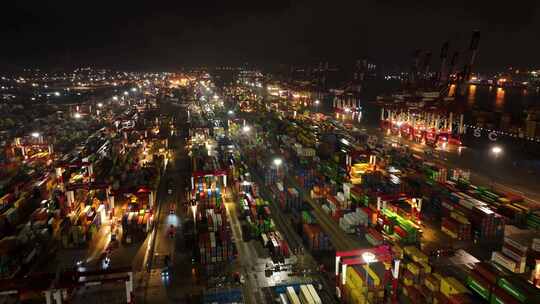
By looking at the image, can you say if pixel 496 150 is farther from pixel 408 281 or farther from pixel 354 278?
pixel 354 278

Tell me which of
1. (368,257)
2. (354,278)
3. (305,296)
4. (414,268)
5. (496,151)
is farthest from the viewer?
A: (496,151)

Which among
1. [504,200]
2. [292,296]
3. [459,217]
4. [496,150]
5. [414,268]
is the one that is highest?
[496,150]

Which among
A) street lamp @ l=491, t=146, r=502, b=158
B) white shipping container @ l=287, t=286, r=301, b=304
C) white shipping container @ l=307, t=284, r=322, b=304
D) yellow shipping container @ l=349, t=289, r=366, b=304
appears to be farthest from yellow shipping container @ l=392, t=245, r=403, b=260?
street lamp @ l=491, t=146, r=502, b=158

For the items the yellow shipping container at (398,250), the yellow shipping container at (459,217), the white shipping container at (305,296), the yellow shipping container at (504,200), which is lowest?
the white shipping container at (305,296)

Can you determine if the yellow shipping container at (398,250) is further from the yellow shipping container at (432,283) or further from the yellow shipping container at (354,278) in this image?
the yellow shipping container at (354,278)

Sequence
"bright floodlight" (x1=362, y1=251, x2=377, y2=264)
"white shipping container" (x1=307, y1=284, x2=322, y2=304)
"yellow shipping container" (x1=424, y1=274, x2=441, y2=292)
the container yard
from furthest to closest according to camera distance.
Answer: the container yard, "yellow shipping container" (x1=424, y1=274, x2=441, y2=292), "bright floodlight" (x1=362, y1=251, x2=377, y2=264), "white shipping container" (x1=307, y1=284, x2=322, y2=304)

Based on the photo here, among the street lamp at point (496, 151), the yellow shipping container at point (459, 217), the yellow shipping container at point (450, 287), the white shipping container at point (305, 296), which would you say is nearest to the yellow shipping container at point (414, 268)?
the yellow shipping container at point (450, 287)

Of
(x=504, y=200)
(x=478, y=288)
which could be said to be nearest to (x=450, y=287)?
(x=478, y=288)

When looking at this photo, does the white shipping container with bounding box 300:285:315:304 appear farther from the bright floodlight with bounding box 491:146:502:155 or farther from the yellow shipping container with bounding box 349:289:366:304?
the bright floodlight with bounding box 491:146:502:155
